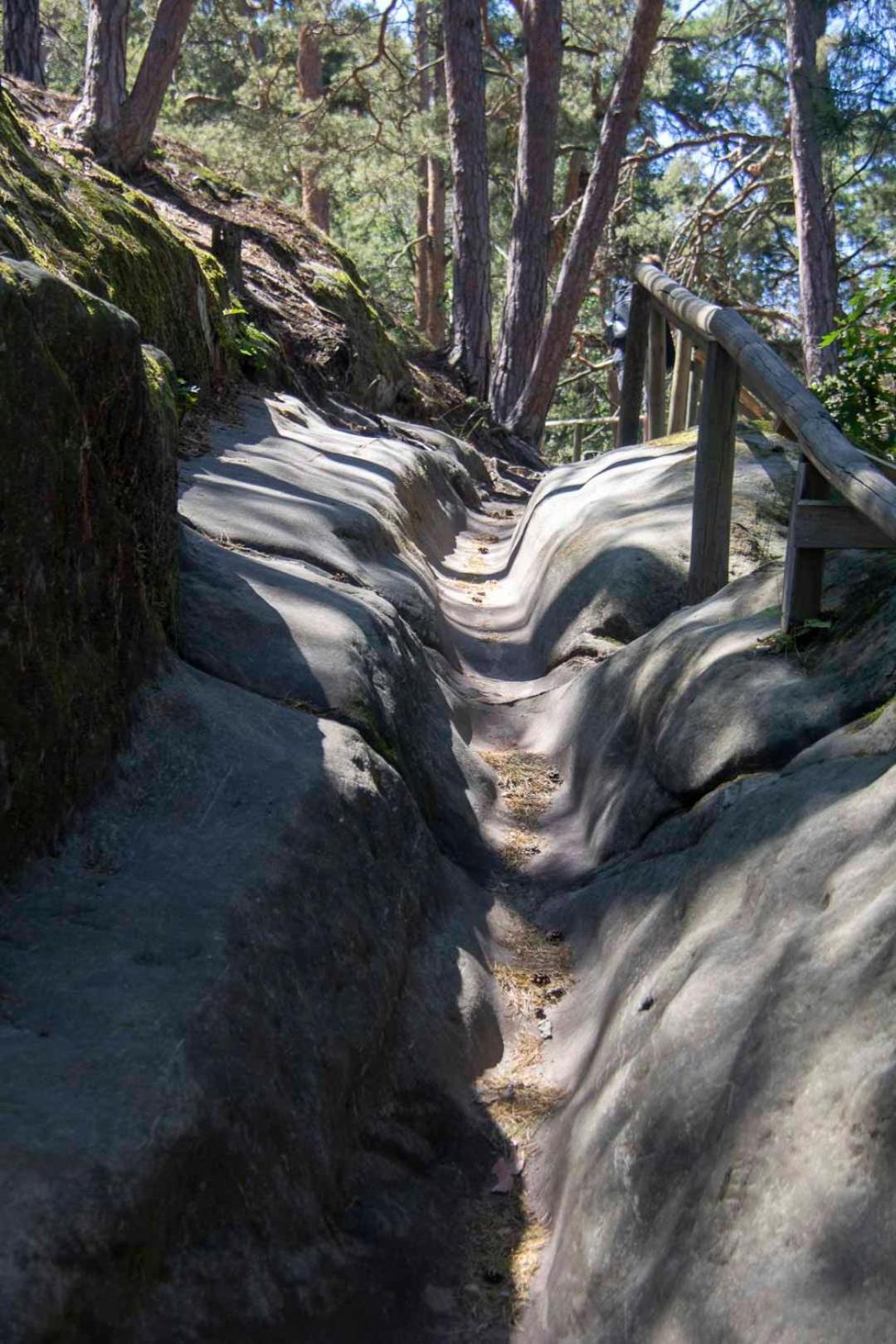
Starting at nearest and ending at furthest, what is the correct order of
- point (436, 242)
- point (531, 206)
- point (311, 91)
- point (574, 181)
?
point (531, 206), point (574, 181), point (311, 91), point (436, 242)

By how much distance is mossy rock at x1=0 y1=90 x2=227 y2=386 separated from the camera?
502 cm

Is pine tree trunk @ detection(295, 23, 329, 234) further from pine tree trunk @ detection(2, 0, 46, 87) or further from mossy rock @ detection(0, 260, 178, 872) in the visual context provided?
mossy rock @ detection(0, 260, 178, 872)

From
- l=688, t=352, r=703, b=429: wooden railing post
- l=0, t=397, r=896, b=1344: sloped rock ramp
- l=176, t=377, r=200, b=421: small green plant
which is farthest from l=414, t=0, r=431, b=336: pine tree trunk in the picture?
l=0, t=397, r=896, b=1344: sloped rock ramp

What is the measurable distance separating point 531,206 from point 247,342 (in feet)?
21.5

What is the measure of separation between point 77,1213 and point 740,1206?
107cm

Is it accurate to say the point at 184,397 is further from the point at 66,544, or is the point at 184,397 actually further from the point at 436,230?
the point at 436,230

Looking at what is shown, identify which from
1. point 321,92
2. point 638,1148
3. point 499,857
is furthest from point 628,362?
point 321,92

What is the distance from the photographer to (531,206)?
14.3 m

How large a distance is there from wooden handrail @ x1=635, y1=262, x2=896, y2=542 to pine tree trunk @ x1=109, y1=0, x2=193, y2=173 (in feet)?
21.4

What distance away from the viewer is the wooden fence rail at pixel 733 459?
3520 mm

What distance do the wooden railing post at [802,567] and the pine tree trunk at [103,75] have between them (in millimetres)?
9117

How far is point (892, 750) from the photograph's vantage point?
116 inches

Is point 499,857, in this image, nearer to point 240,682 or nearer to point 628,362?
point 240,682

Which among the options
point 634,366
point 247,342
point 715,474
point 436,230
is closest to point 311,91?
point 436,230
